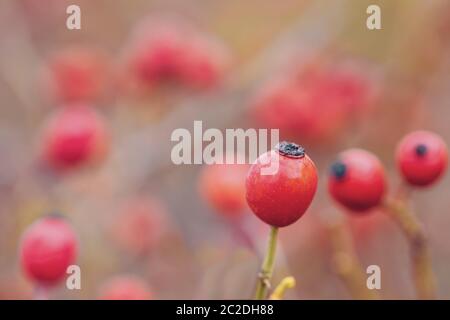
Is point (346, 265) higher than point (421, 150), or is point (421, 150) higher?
point (421, 150)

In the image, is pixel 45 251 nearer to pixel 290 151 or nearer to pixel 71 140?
pixel 290 151

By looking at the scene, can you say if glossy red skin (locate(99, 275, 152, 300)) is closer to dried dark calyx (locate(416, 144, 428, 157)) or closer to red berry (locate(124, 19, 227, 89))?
dried dark calyx (locate(416, 144, 428, 157))

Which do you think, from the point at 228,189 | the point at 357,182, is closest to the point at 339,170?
the point at 357,182

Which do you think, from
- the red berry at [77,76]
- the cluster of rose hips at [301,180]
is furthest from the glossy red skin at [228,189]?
the red berry at [77,76]

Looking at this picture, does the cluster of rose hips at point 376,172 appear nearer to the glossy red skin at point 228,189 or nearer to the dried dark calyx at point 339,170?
the dried dark calyx at point 339,170

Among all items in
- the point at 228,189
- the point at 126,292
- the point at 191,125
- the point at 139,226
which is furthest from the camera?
the point at 191,125

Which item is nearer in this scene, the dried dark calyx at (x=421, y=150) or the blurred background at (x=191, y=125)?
the dried dark calyx at (x=421, y=150)
